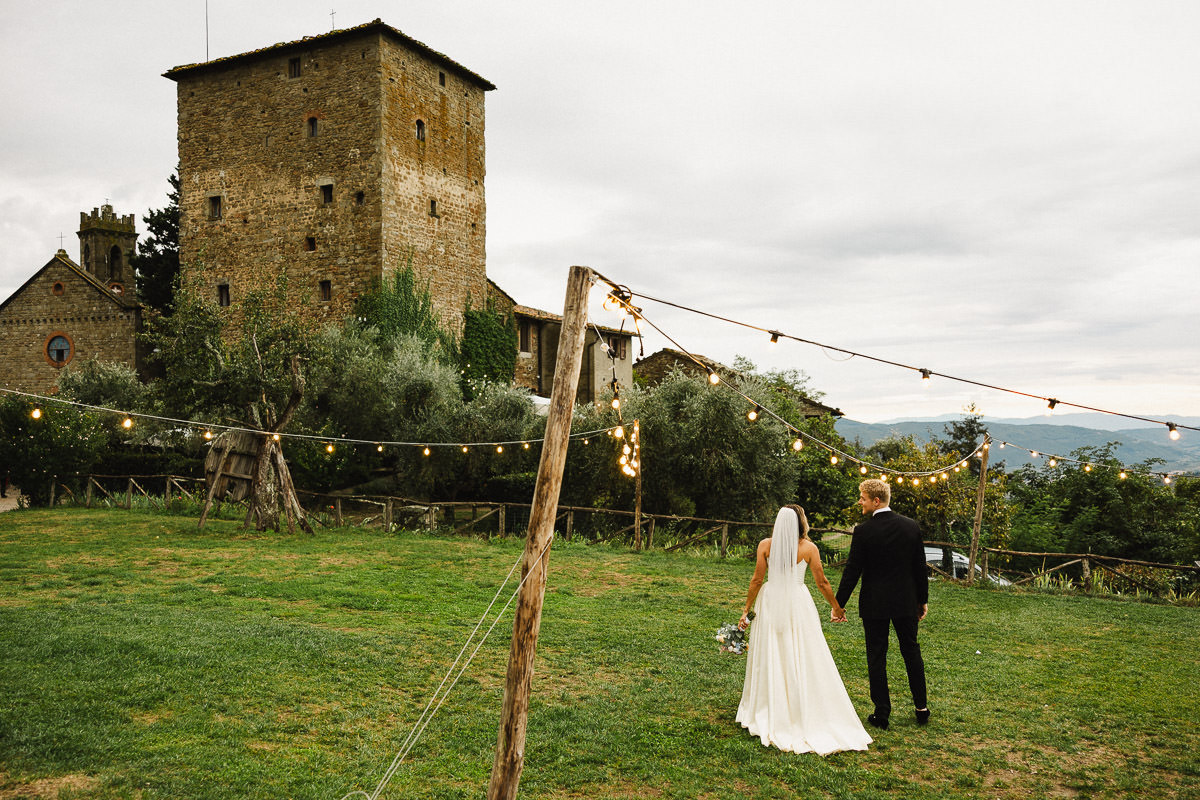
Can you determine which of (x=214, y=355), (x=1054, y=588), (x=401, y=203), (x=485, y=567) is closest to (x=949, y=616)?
(x=1054, y=588)

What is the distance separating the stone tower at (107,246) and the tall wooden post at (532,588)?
55259 mm

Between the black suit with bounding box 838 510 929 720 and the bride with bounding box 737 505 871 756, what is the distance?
0.91 ft

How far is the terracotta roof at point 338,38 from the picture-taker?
26.3 meters

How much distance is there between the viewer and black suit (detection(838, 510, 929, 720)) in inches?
225

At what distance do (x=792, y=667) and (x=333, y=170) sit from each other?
26.7 m

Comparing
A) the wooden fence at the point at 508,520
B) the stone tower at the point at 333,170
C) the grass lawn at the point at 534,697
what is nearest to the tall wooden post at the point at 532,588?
the grass lawn at the point at 534,697

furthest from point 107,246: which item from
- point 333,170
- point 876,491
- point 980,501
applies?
point 876,491

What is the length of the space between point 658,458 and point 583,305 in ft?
50.0

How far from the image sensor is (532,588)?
4.35 m

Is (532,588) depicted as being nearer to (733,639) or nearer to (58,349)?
(733,639)

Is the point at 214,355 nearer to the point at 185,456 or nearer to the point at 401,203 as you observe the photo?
the point at 185,456

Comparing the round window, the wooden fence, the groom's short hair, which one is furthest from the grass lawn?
the round window

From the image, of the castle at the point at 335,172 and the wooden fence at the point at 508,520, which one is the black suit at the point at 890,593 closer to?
the wooden fence at the point at 508,520

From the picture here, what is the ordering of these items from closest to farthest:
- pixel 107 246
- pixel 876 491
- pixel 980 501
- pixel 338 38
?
1. pixel 876 491
2. pixel 980 501
3. pixel 338 38
4. pixel 107 246
